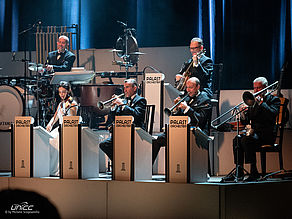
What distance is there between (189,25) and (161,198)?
15.3ft

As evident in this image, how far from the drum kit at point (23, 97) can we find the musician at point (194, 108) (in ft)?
7.61

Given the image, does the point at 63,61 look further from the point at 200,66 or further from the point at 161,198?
the point at 161,198

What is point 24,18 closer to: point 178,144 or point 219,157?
point 219,157

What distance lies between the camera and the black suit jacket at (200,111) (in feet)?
20.9

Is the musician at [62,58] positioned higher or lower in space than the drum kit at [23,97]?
higher

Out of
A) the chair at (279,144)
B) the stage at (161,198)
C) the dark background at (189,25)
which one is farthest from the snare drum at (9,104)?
the chair at (279,144)

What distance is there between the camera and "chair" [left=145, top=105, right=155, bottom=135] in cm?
674

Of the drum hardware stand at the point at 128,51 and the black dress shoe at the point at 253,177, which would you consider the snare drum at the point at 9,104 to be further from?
the black dress shoe at the point at 253,177

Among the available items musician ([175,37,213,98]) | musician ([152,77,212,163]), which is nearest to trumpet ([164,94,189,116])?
musician ([152,77,212,163])

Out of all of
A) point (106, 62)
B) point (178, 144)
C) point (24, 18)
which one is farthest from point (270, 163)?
point (24, 18)

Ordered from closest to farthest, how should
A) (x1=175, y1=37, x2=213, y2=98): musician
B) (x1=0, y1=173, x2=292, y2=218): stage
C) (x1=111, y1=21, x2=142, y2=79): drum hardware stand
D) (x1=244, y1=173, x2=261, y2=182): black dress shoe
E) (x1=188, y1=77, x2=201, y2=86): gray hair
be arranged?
(x1=0, y1=173, x2=292, y2=218): stage, (x1=244, y1=173, x2=261, y2=182): black dress shoe, (x1=188, y1=77, x2=201, y2=86): gray hair, (x1=175, y1=37, x2=213, y2=98): musician, (x1=111, y1=21, x2=142, y2=79): drum hardware stand

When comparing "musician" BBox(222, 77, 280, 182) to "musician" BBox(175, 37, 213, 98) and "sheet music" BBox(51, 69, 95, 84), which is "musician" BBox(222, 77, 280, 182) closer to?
"musician" BBox(175, 37, 213, 98)

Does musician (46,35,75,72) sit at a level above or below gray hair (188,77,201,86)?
above

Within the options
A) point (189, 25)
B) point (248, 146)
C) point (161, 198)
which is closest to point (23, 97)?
point (189, 25)
